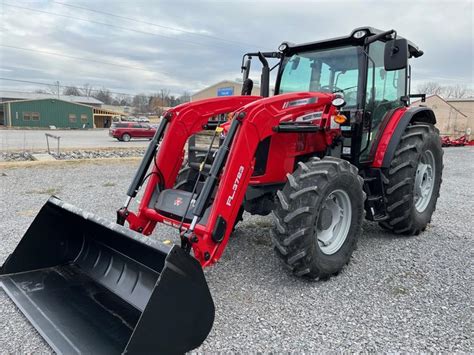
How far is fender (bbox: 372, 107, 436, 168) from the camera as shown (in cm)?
453

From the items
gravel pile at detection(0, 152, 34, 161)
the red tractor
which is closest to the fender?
the red tractor

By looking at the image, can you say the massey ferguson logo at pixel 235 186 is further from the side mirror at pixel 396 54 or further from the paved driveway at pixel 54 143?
the paved driveway at pixel 54 143

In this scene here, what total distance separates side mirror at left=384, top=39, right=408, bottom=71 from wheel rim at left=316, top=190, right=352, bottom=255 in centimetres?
145

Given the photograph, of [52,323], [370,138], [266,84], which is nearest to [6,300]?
[52,323]

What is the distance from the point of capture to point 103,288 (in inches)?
126

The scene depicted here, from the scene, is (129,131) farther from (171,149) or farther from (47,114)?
(47,114)

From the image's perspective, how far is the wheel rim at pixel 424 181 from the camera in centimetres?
515

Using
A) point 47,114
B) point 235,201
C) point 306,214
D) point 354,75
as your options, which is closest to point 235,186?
point 235,201

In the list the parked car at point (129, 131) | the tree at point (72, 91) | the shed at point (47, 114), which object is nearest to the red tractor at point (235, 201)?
the parked car at point (129, 131)

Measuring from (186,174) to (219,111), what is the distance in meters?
0.79

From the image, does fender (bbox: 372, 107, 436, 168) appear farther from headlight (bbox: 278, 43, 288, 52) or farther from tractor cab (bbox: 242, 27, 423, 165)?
headlight (bbox: 278, 43, 288, 52)

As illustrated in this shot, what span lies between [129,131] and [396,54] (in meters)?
25.9

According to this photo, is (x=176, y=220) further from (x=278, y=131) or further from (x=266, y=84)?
(x=266, y=84)

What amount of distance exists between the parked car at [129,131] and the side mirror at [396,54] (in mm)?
24857
